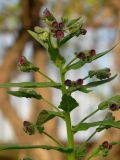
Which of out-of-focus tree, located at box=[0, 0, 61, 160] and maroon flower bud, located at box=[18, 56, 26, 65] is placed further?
out-of-focus tree, located at box=[0, 0, 61, 160]

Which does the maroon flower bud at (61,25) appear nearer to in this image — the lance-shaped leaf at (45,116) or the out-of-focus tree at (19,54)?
the lance-shaped leaf at (45,116)

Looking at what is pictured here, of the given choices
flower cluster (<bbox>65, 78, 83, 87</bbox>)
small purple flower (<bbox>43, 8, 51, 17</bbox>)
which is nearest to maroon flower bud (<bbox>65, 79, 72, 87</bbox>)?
flower cluster (<bbox>65, 78, 83, 87</bbox>)

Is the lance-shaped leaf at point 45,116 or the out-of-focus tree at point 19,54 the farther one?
the out-of-focus tree at point 19,54

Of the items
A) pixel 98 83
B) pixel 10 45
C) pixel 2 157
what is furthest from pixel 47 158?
pixel 98 83

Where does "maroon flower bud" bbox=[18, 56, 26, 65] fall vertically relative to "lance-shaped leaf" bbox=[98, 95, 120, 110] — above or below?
above

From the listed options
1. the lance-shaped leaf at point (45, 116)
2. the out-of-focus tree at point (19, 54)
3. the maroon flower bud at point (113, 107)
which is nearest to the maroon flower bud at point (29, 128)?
the lance-shaped leaf at point (45, 116)

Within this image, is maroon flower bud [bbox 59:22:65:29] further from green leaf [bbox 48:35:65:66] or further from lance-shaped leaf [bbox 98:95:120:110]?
lance-shaped leaf [bbox 98:95:120:110]

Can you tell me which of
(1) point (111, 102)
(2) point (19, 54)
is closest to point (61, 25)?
(1) point (111, 102)

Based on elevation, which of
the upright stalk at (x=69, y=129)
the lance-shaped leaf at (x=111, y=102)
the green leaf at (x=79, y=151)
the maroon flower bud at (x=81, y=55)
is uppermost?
the maroon flower bud at (x=81, y=55)
